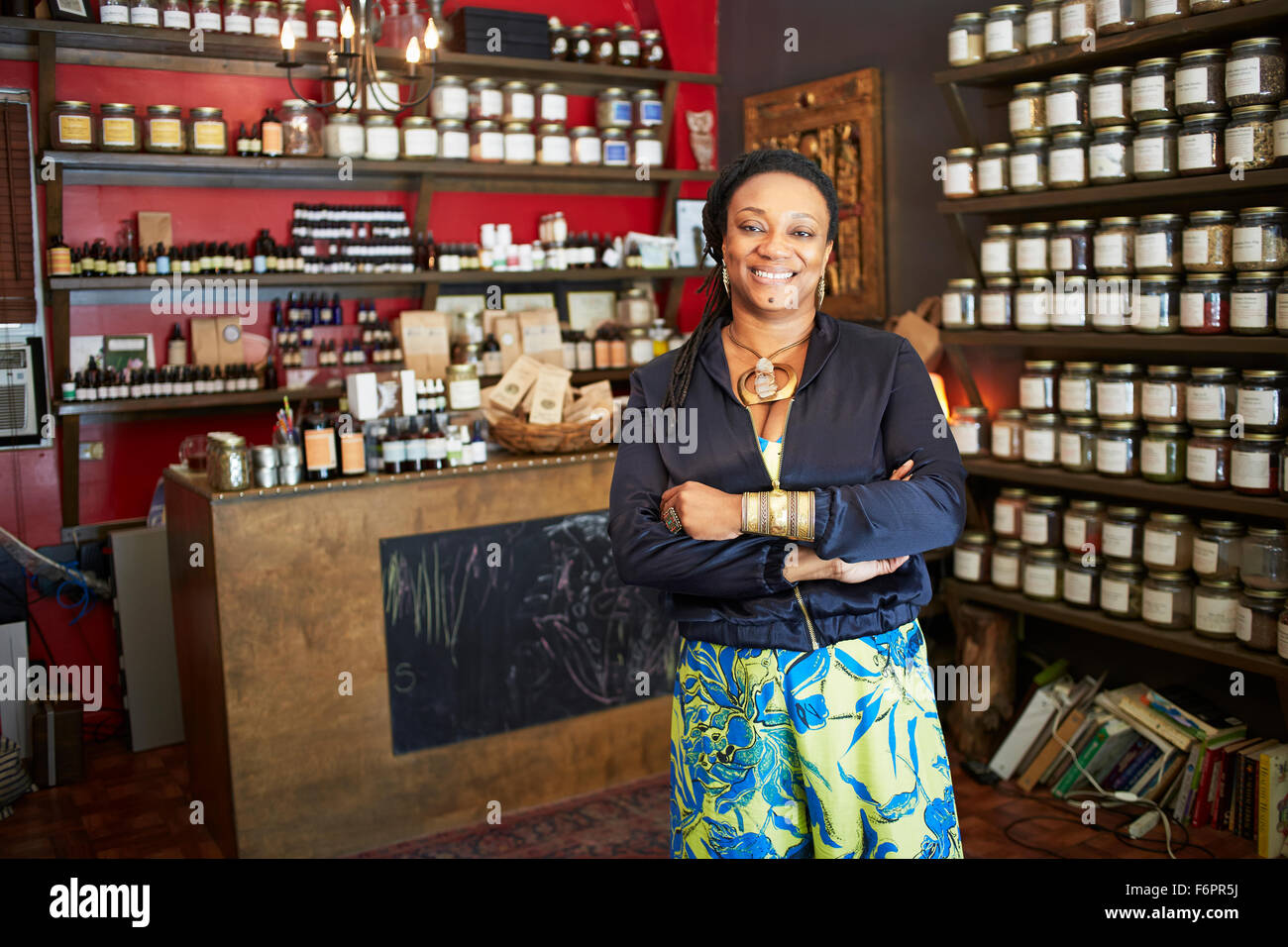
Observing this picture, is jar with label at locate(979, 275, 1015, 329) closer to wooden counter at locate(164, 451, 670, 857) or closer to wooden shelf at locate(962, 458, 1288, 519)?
wooden shelf at locate(962, 458, 1288, 519)

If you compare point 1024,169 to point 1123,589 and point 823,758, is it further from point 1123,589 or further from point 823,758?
point 823,758

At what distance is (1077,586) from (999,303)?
90 cm

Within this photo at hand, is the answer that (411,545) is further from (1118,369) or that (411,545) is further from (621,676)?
(1118,369)

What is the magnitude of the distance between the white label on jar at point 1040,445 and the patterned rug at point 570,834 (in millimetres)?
1535

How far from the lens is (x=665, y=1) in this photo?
5148 mm

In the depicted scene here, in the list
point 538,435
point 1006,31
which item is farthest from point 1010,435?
point 538,435

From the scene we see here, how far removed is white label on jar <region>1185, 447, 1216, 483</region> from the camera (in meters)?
2.96

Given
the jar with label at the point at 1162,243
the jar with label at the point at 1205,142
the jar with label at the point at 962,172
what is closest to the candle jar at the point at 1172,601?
the jar with label at the point at 1162,243

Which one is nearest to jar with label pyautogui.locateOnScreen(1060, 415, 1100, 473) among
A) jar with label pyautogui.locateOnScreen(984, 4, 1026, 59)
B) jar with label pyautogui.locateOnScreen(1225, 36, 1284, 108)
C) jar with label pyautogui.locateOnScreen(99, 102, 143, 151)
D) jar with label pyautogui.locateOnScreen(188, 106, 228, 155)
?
jar with label pyautogui.locateOnScreen(1225, 36, 1284, 108)

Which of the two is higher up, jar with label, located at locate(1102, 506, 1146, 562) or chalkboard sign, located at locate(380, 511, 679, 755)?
jar with label, located at locate(1102, 506, 1146, 562)

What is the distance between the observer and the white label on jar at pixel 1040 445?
3.41m

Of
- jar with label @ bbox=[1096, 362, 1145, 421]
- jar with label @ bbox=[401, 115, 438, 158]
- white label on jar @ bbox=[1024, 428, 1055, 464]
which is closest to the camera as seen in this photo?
jar with label @ bbox=[1096, 362, 1145, 421]

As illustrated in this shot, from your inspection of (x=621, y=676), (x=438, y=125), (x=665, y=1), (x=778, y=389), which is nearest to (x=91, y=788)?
(x=621, y=676)

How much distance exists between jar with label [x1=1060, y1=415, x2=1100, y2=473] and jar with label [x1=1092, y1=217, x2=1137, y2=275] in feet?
1.45
